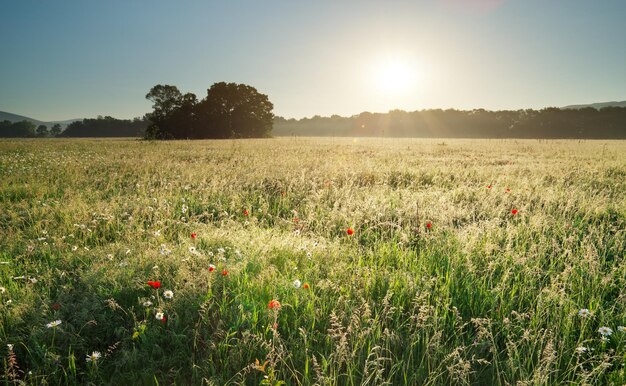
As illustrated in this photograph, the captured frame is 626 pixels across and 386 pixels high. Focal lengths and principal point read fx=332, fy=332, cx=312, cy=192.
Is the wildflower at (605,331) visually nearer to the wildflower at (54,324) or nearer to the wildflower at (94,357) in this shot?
the wildflower at (94,357)

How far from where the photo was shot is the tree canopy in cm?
5797

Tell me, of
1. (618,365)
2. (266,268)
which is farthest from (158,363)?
(618,365)

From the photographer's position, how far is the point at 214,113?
6056 centimetres

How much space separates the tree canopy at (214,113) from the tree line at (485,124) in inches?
947

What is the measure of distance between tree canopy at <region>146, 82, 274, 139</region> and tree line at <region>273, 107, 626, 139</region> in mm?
24064

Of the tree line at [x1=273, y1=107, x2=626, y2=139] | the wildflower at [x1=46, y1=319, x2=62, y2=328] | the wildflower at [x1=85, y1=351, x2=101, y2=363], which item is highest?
the tree line at [x1=273, y1=107, x2=626, y2=139]

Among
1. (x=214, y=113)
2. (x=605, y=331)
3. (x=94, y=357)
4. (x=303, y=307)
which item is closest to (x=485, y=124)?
(x=214, y=113)

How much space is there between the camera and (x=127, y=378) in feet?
7.24

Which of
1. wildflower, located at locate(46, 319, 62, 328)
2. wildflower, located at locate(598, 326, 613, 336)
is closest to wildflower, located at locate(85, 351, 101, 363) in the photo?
wildflower, located at locate(46, 319, 62, 328)

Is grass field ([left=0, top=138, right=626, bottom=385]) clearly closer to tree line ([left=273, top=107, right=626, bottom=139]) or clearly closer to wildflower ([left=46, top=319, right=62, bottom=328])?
wildflower ([left=46, top=319, right=62, bottom=328])

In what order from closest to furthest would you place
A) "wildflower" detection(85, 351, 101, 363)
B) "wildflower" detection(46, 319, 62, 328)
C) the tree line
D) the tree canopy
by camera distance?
"wildflower" detection(85, 351, 101, 363) < "wildflower" detection(46, 319, 62, 328) < the tree canopy < the tree line

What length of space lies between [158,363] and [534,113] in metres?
102

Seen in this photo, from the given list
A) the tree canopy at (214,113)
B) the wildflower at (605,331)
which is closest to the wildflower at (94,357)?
the wildflower at (605,331)

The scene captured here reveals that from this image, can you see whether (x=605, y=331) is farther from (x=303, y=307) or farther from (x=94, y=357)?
(x=94, y=357)
